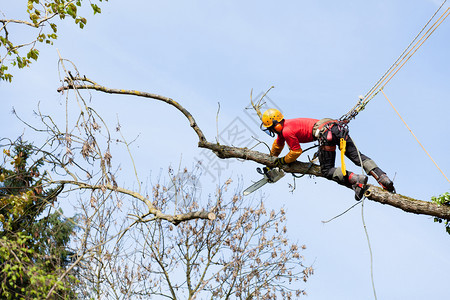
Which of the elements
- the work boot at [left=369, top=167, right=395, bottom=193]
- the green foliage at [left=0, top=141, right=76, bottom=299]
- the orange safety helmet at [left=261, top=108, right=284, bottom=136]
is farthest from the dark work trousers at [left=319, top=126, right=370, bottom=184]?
the green foliage at [left=0, top=141, right=76, bottom=299]

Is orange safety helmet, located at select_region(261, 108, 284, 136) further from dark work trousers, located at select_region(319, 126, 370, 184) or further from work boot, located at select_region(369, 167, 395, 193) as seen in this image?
work boot, located at select_region(369, 167, 395, 193)

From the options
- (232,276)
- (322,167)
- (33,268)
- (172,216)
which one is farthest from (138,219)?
(232,276)

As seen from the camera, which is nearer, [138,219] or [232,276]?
[138,219]

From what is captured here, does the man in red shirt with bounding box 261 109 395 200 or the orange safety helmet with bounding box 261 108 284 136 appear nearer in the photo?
the man in red shirt with bounding box 261 109 395 200

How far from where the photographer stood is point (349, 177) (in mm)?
6480

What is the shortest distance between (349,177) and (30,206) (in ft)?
15.9

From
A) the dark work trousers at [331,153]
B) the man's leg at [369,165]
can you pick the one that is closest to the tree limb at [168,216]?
the dark work trousers at [331,153]

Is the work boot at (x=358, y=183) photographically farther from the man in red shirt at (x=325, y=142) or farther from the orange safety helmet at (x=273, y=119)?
the orange safety helmet at (x=273, y=119)

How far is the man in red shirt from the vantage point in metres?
6.47

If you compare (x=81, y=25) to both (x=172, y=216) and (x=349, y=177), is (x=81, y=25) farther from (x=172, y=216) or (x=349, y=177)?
(x=349, y=177)

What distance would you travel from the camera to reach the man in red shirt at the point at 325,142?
6.47 metres

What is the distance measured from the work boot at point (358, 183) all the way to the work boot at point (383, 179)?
0.79ft

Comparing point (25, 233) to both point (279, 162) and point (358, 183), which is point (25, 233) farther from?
point (358, 183)

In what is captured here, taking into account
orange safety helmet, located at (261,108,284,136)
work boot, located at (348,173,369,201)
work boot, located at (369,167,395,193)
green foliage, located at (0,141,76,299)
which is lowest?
green foliage, located at (0,141,76,299)
